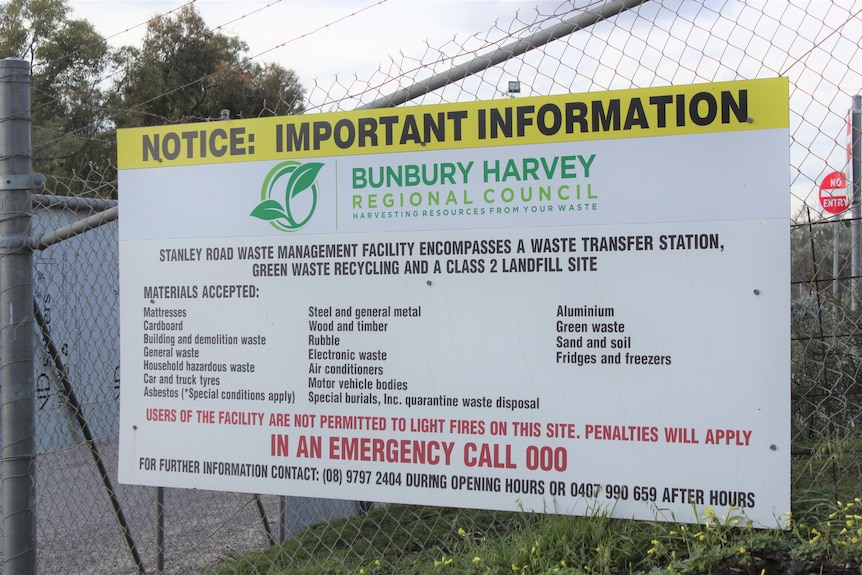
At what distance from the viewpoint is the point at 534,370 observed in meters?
2.71

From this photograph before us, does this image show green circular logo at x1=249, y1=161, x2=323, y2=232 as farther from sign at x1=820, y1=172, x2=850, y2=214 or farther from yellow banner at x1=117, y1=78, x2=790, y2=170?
sign at x1=820, y1=172, x2=850, y2=214

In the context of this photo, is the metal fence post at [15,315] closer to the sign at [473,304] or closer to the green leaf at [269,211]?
the sign at [473,304]

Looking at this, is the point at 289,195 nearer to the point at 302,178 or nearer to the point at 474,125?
the point at 302,178

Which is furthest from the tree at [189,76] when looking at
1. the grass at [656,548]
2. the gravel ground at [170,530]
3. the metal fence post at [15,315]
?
the grass at [656,548]

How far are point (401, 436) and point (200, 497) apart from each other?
410cm

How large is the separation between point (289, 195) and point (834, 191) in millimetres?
2351

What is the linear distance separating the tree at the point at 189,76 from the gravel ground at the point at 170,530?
64.5ft

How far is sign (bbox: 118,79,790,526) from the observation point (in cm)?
254

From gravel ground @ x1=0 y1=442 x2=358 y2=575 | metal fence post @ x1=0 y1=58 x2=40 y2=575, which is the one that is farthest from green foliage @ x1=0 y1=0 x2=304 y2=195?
metal fence post @ x1=0 y1=58 x2=40 y2=575

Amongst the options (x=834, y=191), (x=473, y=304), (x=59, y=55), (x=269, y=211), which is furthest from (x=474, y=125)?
(x=59, y=55)

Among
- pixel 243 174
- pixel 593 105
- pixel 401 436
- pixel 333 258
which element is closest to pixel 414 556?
pixel 401 436

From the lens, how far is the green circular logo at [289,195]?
2996mm

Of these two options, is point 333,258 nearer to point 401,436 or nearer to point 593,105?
point 401,436

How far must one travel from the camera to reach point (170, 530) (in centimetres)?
554
